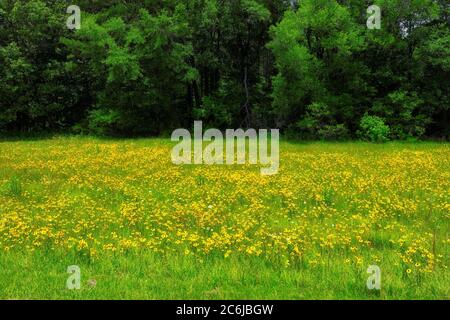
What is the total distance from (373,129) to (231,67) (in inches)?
678

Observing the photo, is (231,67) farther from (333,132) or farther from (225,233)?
(225,233)

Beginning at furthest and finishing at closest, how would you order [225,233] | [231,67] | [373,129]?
[231,67], [373,129], [225,233]

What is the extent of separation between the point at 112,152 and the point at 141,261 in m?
17.9

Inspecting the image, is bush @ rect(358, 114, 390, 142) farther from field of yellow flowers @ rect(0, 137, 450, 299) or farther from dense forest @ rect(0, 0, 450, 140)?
field of yellow flowers @ rect(0, 137, 450, 299)

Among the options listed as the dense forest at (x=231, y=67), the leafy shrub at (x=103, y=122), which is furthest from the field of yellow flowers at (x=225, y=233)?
the leafy shrub at (x=103, y=122)

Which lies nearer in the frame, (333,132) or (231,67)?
(333,132)

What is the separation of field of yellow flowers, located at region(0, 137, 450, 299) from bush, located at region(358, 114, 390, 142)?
15872mm

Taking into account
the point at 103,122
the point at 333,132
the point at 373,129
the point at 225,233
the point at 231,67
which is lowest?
the point at 225,233

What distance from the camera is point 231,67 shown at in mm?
45375

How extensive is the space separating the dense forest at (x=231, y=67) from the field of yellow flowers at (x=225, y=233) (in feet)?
64.7

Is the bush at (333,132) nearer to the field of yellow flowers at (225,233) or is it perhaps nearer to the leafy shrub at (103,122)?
the field of yellow flowers at (225,233)

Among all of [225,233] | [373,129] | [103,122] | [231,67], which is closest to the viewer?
[225,233]

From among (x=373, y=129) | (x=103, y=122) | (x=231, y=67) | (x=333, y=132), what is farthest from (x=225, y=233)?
(x=231, y=67)
